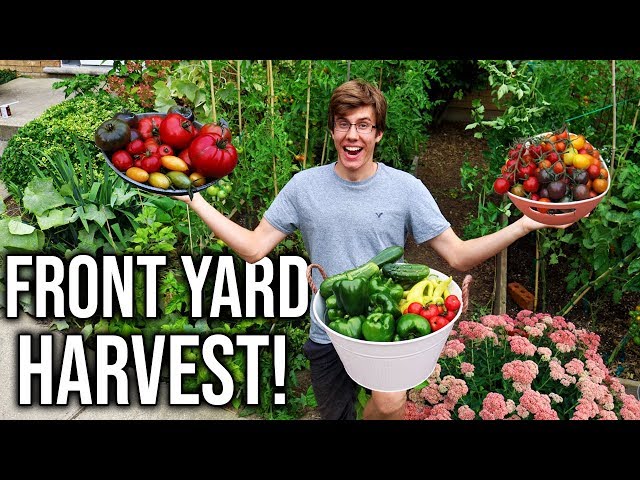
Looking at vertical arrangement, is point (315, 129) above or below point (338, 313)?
above

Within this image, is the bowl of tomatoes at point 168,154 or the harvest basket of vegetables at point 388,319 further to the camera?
the bowl of tomatoes at point 168,154

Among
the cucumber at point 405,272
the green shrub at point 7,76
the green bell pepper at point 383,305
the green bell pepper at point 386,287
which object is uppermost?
the green shrub at point 7,76

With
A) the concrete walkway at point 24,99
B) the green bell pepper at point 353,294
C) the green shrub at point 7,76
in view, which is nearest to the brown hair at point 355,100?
the green bell pepper at point 353,294

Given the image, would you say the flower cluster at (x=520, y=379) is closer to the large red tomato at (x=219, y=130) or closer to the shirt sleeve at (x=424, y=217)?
the shirt sleeve at (x=424, y=217)

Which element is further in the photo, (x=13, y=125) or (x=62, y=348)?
(x=13, y=125)

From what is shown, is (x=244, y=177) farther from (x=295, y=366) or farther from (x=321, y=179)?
(x=321, y=179)

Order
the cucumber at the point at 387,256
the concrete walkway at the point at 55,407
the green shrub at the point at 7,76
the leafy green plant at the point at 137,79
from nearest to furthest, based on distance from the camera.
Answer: the cucumber at the point at 387,256, the concrete walkway at the point at 55,407, the leafy green plant at the point at 137,79, the green shrub at the point at 7,76

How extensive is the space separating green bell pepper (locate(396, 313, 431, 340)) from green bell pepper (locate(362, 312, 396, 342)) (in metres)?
0.03

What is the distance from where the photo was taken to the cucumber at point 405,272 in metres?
2.17

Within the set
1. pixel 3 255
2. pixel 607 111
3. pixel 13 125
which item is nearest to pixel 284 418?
pixel 3 255

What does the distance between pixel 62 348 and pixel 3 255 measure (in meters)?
0.67

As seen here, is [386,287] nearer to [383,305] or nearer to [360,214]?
[383,305]

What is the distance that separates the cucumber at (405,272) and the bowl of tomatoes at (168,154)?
2.16 ft

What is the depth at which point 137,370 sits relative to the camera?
327 cm
